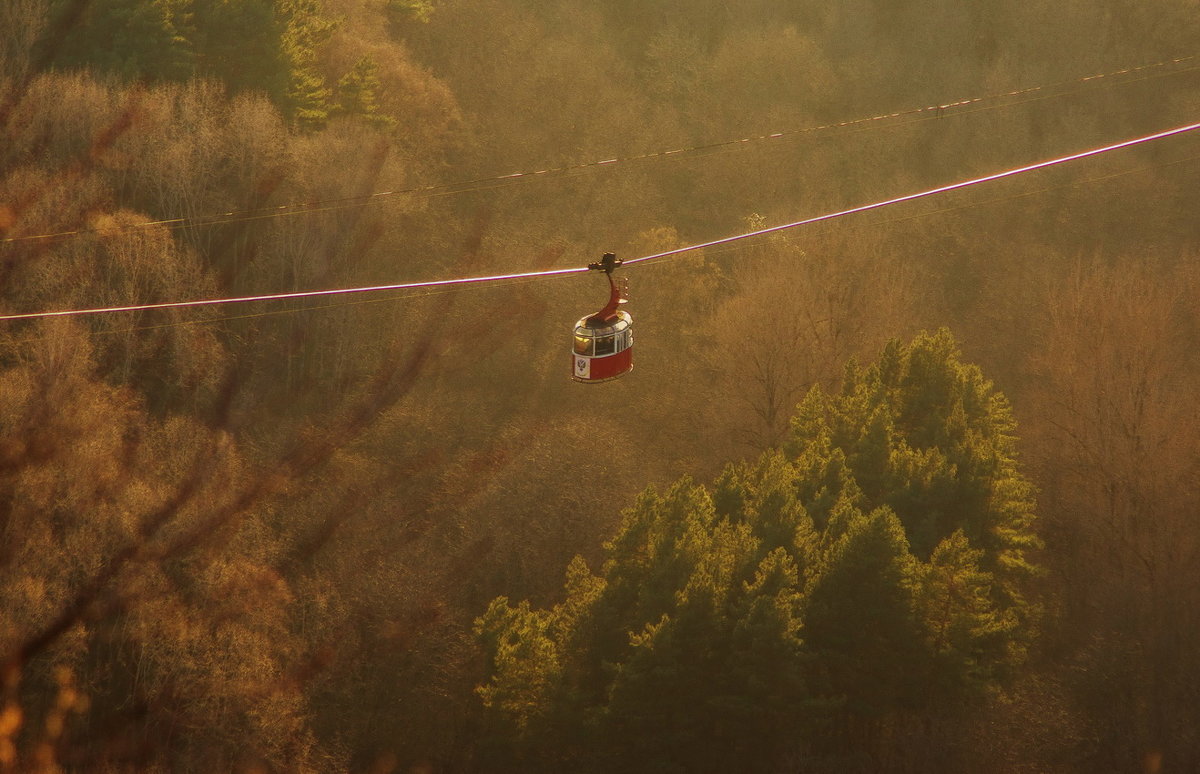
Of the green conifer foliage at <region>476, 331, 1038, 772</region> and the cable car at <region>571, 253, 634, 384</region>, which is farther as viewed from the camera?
the green conifer foliage at <region>476, 331, 1038, 772</region>

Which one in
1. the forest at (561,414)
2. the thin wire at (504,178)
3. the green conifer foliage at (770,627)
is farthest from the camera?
the thin wire at (504,178)

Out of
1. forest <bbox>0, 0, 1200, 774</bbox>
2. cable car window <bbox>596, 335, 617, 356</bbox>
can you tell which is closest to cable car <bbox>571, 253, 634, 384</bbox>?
cable car window <bbox>596, 335, 617, 356</bbox>

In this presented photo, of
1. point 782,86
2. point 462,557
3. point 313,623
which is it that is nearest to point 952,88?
point 782,86

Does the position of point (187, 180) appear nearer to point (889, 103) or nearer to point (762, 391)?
point (762, 391)

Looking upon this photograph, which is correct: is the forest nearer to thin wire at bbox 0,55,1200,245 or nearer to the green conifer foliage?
the green conifer foliage

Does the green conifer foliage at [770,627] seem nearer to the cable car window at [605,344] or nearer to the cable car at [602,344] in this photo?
the cable car at [602,344]

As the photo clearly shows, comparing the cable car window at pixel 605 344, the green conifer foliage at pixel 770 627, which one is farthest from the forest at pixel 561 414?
the cable car window at pixel 605 344
